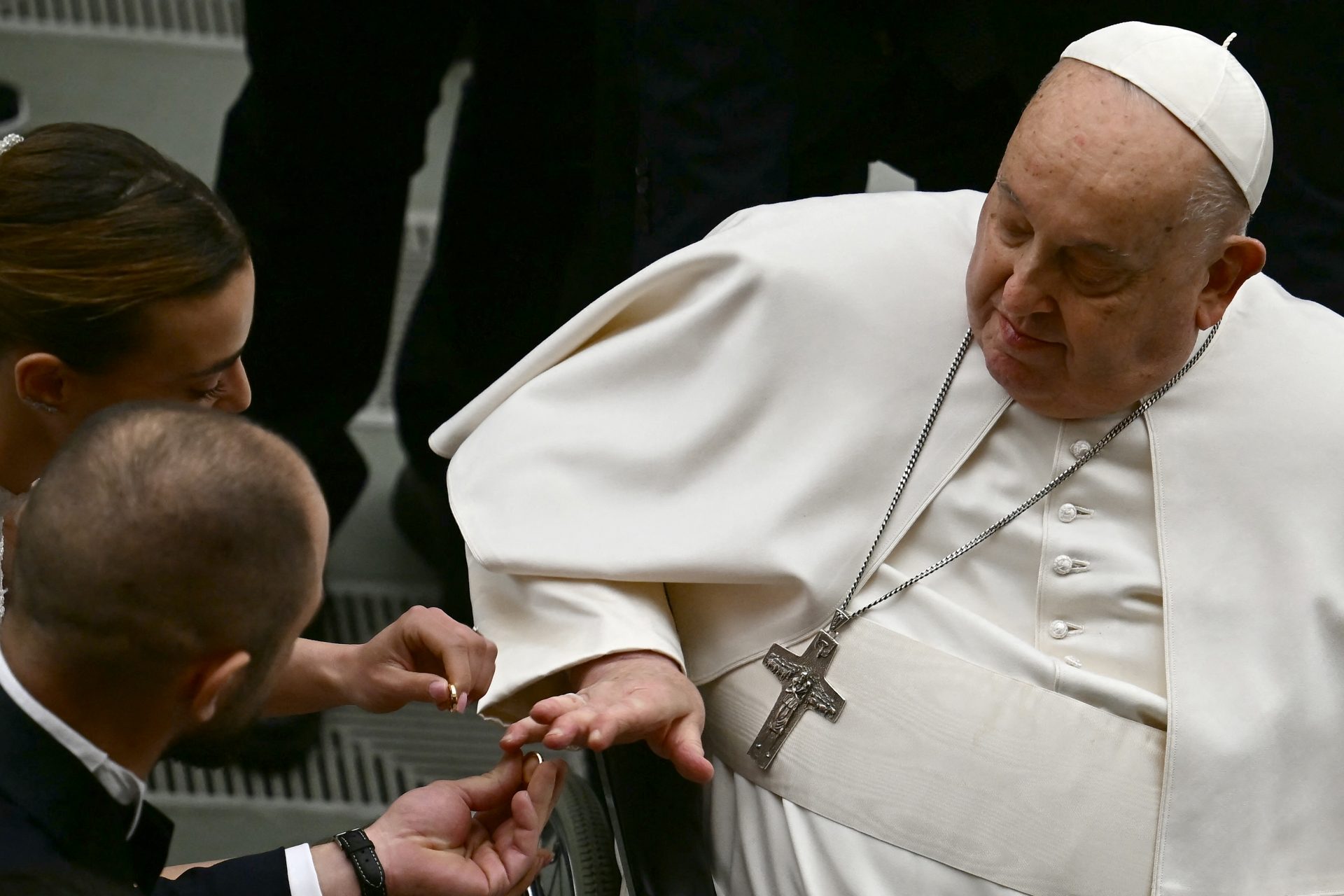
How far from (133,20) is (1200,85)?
15.7 ft

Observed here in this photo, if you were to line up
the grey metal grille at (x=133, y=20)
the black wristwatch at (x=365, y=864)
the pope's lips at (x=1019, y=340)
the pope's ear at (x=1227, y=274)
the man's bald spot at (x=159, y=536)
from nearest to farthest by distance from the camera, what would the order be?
the man's bald spot at (x=159, y=536) < the black wristwatch at (x=365, y=864) < the pope's ear at (x=1227, y=274) < the pope's lips at (x=1019, y=340) < the grey metal grille at (x=133, y=20)

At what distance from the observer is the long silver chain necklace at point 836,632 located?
2219 mm

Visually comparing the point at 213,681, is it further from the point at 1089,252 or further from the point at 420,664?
the point at 1089,252

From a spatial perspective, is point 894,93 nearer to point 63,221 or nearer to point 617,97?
point 617,97

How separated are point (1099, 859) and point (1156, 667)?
0.29 metres

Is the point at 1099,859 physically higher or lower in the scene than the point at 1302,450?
lower

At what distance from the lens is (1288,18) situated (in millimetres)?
2932

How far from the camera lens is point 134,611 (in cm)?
153

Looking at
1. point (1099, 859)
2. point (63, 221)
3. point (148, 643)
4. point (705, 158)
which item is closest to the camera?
point (148, 643)

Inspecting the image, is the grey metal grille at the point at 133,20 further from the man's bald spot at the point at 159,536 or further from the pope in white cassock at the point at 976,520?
the man's bald spot at the point at 159,536

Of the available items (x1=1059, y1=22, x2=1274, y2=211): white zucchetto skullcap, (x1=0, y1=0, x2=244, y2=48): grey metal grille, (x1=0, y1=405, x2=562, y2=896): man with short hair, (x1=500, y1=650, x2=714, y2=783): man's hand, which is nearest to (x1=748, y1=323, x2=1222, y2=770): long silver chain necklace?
(x1=500, y1=650, x2=714, y2=783): man's hand

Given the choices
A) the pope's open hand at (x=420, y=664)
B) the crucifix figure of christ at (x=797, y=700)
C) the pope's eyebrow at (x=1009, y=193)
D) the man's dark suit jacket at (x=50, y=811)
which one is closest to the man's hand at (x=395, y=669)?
the pope's open hand at (x=420, y=664)

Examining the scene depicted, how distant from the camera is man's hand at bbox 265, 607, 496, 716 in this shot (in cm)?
Answer: 216

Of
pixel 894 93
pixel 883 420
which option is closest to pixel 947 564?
pixel 883 420
